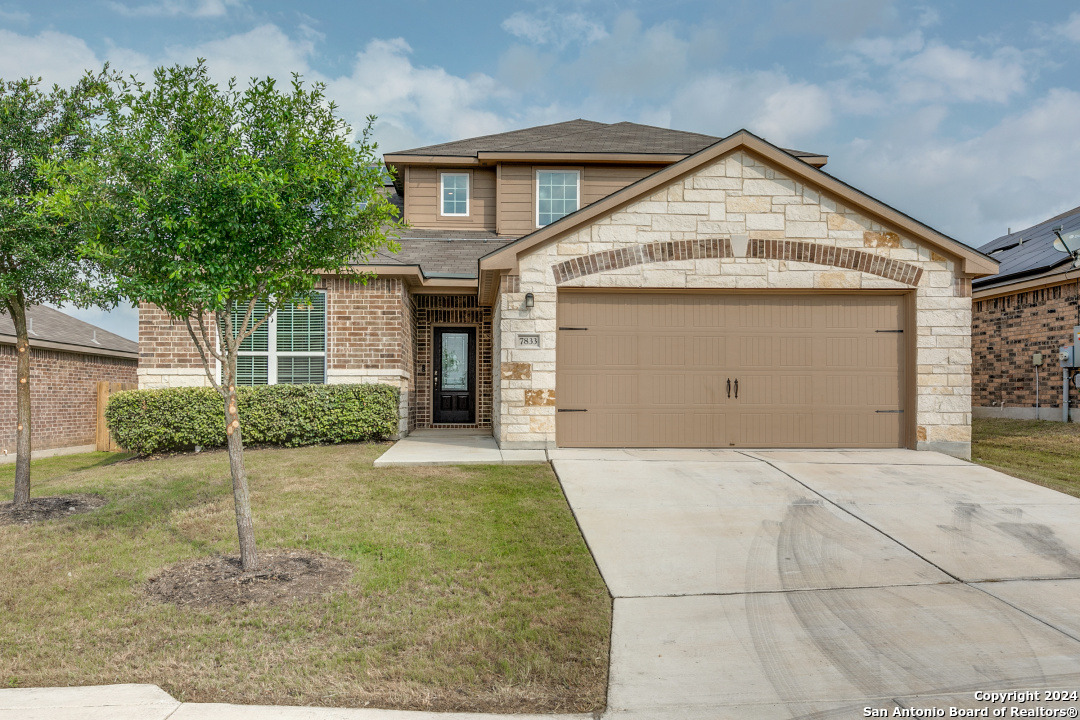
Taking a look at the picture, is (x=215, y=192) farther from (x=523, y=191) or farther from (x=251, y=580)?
(x=523, y=191)

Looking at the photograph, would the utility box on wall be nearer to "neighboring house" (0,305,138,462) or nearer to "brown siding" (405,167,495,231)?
"brown siding" (405,167,495,231)

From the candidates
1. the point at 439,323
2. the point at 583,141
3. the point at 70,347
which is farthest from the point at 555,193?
the point at 70,347

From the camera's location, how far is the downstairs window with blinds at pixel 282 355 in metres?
12.1

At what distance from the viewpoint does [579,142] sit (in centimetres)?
1616

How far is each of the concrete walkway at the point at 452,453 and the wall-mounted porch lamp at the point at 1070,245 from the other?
1063 centimetres

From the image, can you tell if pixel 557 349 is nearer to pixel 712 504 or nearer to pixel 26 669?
pixel 712 504

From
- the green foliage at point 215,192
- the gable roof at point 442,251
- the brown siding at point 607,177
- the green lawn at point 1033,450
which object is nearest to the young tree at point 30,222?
the green foliage at point 215,192

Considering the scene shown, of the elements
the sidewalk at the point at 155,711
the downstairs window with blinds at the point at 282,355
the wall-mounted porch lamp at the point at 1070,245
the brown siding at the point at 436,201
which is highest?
the brown siding at the point at 436,201

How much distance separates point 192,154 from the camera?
4805mm

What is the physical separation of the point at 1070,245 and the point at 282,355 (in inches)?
576

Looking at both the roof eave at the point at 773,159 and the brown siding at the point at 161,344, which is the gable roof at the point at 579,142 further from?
the brown siding at the point at 161,344

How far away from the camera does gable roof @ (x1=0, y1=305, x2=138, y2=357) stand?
1498 centimetres

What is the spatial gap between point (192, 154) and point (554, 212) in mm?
11331

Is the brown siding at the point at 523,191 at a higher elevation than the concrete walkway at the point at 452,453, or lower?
higher
